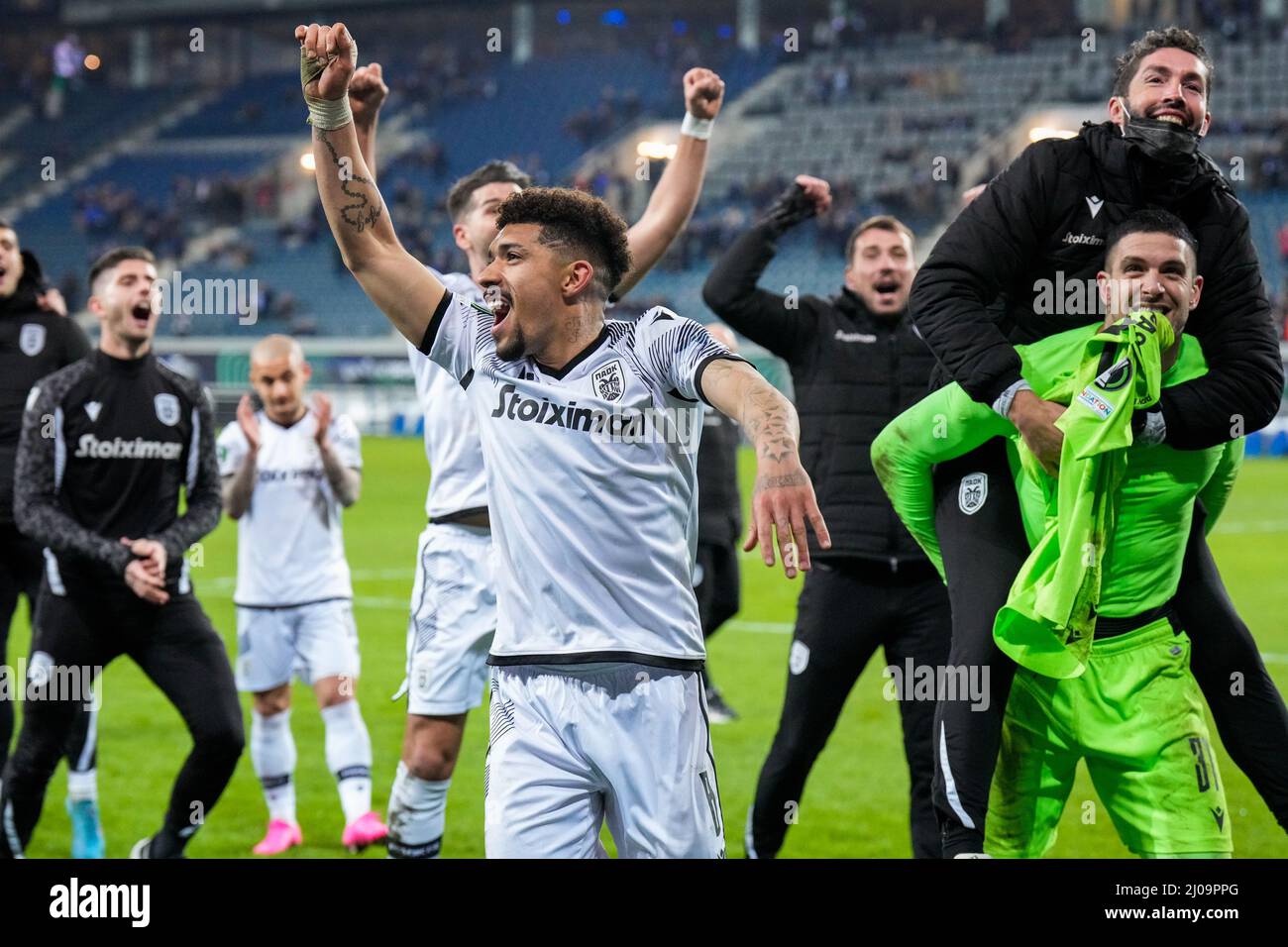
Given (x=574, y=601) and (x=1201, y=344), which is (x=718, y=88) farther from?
(x=574, y=601)

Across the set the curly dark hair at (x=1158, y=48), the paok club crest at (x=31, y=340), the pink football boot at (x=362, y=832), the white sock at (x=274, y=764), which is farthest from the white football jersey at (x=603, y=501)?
the paok club crest at (x=31, y=340)

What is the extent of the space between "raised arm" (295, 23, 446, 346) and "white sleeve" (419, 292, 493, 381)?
0.02m

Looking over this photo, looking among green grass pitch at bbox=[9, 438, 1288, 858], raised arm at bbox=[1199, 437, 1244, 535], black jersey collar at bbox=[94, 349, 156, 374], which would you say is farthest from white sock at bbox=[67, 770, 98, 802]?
raised arm at bbox=[1199, 437, 1244, 535]

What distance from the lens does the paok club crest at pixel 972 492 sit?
4453 mm

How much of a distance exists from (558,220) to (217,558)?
45.4 ft

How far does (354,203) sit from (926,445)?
172cm

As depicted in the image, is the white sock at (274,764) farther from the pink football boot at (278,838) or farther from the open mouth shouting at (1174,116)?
the open mouth shouting at (1174,116)

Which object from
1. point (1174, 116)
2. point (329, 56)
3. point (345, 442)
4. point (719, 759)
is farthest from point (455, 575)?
point (719, 759)

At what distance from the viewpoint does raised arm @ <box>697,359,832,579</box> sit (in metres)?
3.21

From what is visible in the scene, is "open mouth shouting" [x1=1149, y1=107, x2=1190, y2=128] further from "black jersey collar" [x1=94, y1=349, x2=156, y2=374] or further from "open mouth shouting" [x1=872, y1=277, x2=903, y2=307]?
"black jersey collar" [x1=94, y1=349, x2=156, y2=374]

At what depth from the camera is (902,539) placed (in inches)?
223

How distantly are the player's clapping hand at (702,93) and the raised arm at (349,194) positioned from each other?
1705mm

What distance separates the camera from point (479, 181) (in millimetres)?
5906

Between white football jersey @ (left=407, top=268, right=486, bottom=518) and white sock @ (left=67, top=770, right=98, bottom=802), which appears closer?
white football jersey @ (left=407, top=268, right=486, bottom=518)
